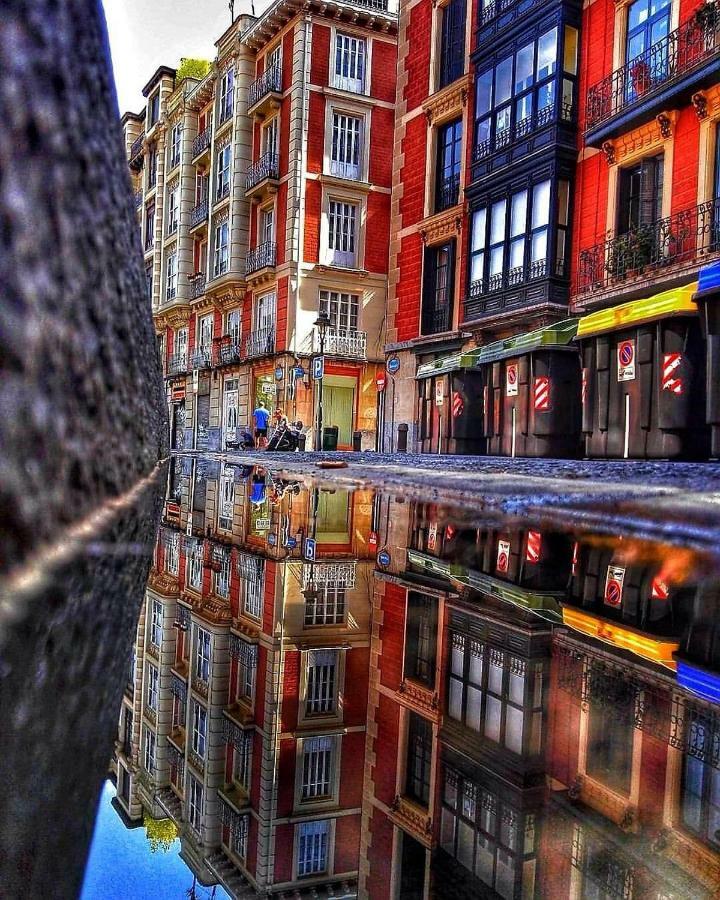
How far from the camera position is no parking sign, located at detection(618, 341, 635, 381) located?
27.8ft

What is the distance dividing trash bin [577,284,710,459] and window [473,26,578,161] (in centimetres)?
789

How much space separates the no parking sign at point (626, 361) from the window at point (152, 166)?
33910mm

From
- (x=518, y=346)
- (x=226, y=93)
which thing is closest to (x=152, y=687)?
(x=518, y=346)

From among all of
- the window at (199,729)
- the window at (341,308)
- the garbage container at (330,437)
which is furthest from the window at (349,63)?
the window at (199,729)

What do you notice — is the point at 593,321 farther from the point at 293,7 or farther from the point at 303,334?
the point at 293,7

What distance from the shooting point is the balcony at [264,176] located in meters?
24.4

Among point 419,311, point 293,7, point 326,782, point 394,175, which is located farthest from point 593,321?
point 293,7

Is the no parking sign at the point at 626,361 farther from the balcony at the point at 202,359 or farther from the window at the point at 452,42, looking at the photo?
the balcony at the point at 202,359

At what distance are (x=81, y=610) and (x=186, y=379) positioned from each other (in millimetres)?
32620

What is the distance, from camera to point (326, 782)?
0.99 m

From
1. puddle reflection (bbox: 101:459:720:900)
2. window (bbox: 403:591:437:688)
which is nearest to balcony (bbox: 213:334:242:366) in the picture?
window (bbox: 403:591:437:688)

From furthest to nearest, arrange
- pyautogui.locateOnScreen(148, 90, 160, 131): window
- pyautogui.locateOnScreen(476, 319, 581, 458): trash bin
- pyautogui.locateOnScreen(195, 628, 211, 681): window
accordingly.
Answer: pyautogui.locateOnScreen(148, 90, 160, 131): window < pyautogui.locateOnScreen(476, 319, 581, 458): trash bin < pyautogui.locateOnScreen(195, 628, 211, 681): window

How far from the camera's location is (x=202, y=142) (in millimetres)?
30750

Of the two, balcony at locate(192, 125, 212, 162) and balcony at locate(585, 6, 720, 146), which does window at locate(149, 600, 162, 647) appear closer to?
balcony at locate(585, 6, 720, 146)
